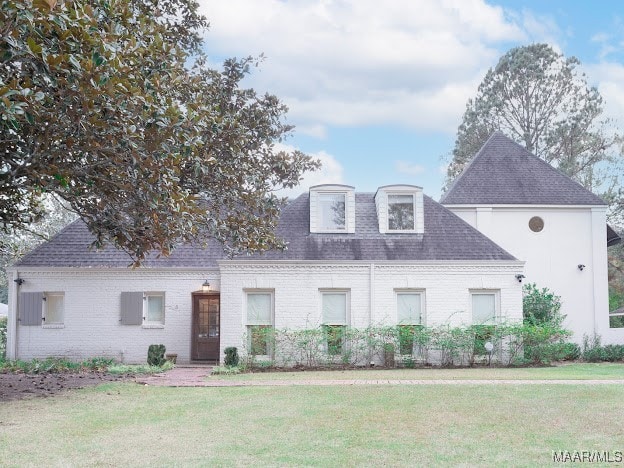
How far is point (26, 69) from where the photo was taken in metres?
9.47

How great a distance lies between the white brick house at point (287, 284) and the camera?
68.0 ft

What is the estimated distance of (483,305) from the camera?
2119 centimetres

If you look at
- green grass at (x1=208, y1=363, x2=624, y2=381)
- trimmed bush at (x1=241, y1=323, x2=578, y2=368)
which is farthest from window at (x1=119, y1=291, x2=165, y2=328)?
green grass at (x1=208, y1=363, x2=624, y2=381)

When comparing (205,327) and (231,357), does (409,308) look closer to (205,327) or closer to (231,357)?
(231,357)

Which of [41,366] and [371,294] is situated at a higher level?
[371,294]

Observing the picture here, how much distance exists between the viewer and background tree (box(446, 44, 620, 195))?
1524 inches

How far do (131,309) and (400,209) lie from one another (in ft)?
29.4

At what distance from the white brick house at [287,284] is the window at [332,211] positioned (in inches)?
1.2

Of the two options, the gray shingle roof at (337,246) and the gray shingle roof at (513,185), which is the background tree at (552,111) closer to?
the gray shingle roof at (513,185)

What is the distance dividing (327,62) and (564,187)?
11.6 m

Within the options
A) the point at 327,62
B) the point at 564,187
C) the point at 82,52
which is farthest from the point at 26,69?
the point at 564,187

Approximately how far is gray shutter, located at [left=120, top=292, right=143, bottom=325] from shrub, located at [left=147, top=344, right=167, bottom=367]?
1.78 m

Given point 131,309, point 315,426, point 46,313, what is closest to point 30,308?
point 46,313

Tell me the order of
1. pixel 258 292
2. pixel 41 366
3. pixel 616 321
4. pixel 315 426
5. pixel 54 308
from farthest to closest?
pixel 616 321 → pixel 54 308 → pixel 258 292 → pixel 41 366 → pixel 315 426
